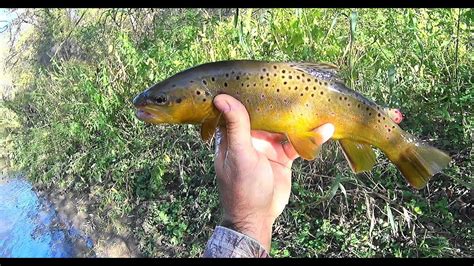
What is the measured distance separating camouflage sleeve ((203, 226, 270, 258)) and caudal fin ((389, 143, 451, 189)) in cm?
52

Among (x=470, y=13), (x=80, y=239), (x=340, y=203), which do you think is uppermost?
(x=470, y=13)

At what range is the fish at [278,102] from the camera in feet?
4.82

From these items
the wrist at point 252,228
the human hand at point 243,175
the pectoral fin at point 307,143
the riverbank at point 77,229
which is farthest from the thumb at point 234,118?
the riverbank at point 77,229

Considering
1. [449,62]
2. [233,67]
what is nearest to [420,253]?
[449,62]

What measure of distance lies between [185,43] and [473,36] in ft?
7.28

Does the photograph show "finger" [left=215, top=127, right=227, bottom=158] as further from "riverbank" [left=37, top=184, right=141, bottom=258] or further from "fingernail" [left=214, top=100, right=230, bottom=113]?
"riverbank" [left=37, top=184, right=141, bottom=258]

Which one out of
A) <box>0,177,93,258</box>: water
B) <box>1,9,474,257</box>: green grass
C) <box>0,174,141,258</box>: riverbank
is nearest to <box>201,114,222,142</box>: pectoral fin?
<box>1,9,474,257</box>: green grass

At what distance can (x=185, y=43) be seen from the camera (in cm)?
434

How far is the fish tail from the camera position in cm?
161

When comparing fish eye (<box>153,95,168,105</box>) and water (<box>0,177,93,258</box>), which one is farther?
water (<box>0,177,93,258</box>)

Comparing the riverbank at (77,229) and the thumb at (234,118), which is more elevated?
the thumb at (234,118)

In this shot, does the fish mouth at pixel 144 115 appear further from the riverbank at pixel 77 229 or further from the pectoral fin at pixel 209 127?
the riverbank at pixel 77 229

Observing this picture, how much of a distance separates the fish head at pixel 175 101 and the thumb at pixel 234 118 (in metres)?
0.04

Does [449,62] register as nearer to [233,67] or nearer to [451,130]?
[451,130]
